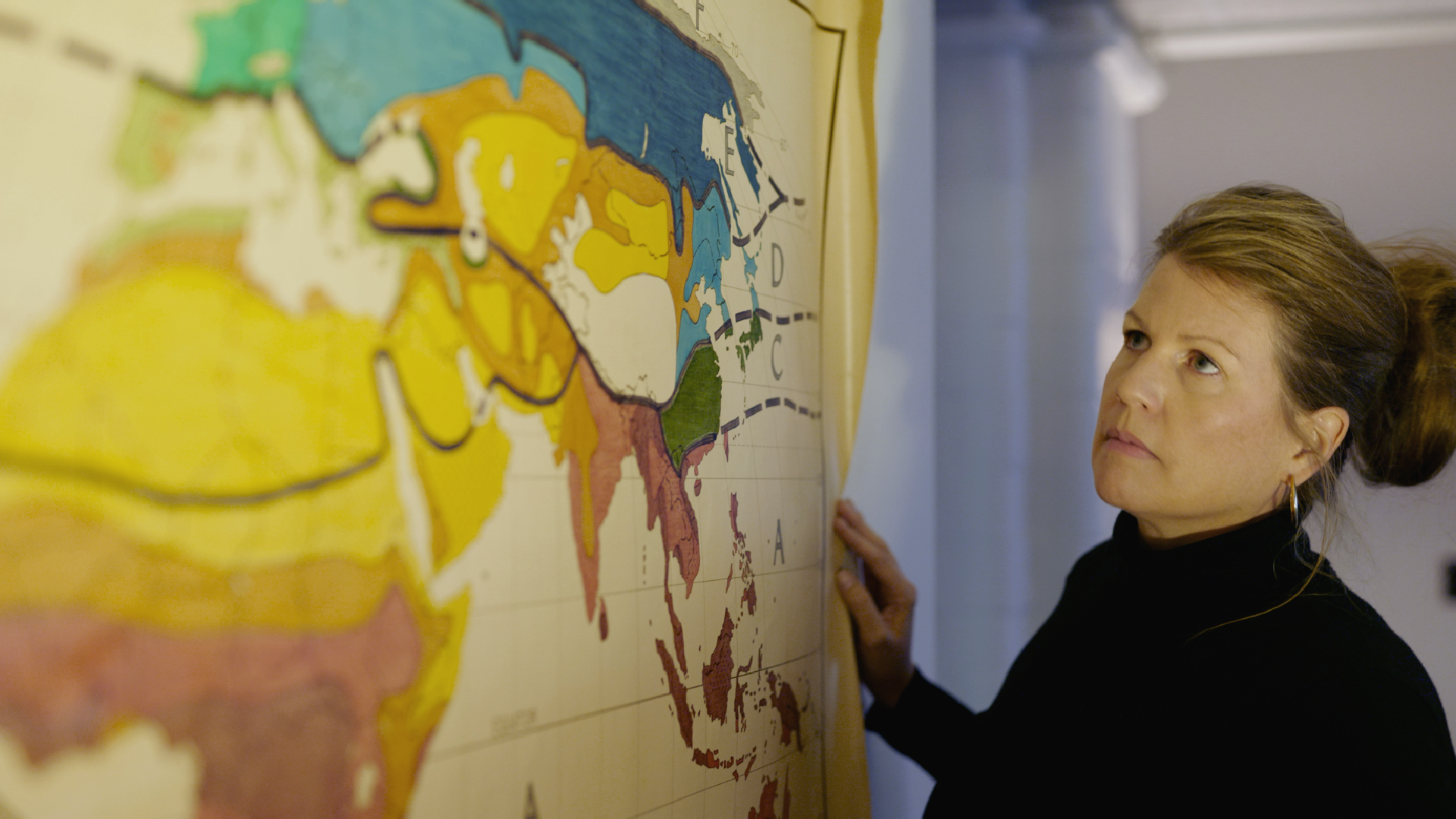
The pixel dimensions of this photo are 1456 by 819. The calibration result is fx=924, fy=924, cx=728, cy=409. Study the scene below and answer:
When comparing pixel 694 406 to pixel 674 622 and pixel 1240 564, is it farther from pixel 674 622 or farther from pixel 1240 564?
pixel 1240 564

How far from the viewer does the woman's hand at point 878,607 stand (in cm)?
95

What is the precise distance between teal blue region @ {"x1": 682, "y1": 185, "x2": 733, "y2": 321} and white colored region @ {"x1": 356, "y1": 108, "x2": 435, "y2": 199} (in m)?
0.25

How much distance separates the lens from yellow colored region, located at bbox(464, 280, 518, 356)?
1.56 feet

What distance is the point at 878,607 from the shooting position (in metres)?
1.06

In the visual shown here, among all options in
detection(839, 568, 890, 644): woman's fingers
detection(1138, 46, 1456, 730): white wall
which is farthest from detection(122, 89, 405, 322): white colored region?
detection(1138, 46, 1456, 730): white wall

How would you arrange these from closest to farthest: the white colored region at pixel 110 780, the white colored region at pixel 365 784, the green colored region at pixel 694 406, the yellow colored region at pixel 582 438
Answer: the white colored region at pixel 110 780
the white colored region at pixel 365 784
the yellow colored region at pixel 582 438
the green colored region at pixel 694 406

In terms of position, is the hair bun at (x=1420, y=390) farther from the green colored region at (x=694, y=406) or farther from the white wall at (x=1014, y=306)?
the white wall at (x=1014, y=306)

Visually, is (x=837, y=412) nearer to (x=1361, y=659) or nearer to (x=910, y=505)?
(x=910, y=505)

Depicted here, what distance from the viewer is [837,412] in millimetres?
919

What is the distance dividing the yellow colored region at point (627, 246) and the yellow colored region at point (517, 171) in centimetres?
4

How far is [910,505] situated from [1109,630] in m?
0.27

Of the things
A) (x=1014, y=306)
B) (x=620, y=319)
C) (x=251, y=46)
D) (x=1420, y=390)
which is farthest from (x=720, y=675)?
(x=1014, y=306)

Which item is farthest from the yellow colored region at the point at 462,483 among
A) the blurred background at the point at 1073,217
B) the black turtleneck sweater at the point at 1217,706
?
the blurred background at the point at 1073,217

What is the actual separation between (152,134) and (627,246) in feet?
0.97
